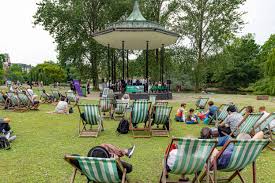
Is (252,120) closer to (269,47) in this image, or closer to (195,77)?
(195,77)

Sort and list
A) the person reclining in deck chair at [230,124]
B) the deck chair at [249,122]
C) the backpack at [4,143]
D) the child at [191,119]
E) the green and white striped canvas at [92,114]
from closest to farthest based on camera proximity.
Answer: the backpack at [4,143]
the deck chair at [249,122]
the person reclining in deck chair at [230,124]
the green and white striped canvas at [92,114]
the child at [191,119]

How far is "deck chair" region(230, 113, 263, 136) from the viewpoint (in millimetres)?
7152

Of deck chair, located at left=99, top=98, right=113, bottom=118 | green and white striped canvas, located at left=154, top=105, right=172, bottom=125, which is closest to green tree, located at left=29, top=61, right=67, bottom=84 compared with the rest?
deck chair, located at left=99, top=98, right=113, bottom=118

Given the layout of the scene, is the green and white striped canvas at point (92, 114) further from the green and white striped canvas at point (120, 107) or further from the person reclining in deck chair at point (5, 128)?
the green and white striped canvas at point (120, 107)

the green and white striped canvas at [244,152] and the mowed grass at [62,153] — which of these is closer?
the green and white striped canvas at [244,152]

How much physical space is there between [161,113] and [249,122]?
2.55m

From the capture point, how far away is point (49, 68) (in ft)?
281

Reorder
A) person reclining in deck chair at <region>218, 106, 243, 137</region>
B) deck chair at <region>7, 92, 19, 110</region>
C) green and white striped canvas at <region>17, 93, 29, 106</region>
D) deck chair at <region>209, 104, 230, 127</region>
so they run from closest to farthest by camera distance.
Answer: person reclining in deck chair at <region>218, 106, 243, 137</region>, deck chair at <region>209, 104, 230, 127</region>, green and white striped canvas at <region>17, 93, 29, 106</region>, deck chair at <region>7, 92, 19, 110</region>

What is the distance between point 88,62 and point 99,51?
15.1 ft

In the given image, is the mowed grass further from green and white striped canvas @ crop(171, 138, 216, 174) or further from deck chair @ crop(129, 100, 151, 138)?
green and white striped canvas @ crop(171, 138, 216, 174)

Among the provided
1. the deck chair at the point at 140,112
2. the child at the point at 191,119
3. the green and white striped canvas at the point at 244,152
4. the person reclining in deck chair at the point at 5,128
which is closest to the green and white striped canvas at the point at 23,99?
the person reclining in deck chair at the point at 5,128

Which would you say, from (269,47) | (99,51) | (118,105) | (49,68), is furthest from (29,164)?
(49,68)

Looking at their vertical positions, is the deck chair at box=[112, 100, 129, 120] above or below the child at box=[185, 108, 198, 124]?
above

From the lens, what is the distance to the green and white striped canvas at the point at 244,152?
4.02 m
